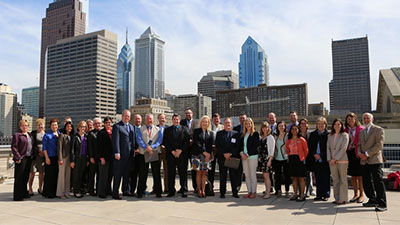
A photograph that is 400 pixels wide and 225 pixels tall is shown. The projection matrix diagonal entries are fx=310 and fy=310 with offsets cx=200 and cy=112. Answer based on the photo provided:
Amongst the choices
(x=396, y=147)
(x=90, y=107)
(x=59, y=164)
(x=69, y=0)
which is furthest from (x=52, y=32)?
(x=59, y=164)

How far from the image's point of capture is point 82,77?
146 m

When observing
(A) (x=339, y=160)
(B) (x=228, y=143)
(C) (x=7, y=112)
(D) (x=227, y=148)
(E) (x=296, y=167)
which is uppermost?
(C) (x=7, y=112)

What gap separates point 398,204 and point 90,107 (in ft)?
476

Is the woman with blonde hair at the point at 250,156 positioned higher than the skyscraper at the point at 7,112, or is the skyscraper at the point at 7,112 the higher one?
the skyscraper at the point at 7,112

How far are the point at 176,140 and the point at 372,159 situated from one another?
Result: 3.95 meters

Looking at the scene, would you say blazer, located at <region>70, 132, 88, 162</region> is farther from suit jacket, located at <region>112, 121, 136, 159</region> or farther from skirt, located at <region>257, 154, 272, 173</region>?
skirt, located at <region>257, 154, 272, 173</region>

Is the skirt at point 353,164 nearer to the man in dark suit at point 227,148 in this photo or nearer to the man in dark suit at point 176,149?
the man in dark suit at point 227,148

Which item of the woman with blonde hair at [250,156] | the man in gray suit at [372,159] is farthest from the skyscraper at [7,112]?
the man in gray suit at [372,159]

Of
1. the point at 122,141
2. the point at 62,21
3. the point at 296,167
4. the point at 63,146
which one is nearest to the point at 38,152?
the point at 63,146

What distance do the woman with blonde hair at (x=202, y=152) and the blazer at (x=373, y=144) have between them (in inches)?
121

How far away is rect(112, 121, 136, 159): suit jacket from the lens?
691 cm

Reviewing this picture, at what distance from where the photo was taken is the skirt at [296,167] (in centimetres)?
648

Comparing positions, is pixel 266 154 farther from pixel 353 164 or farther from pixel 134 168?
pixel 134 168

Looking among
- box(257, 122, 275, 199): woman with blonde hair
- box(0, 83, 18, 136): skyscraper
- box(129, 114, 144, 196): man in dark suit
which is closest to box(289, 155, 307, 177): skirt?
box(257, 122, 275, 199): woman with blonde hair
